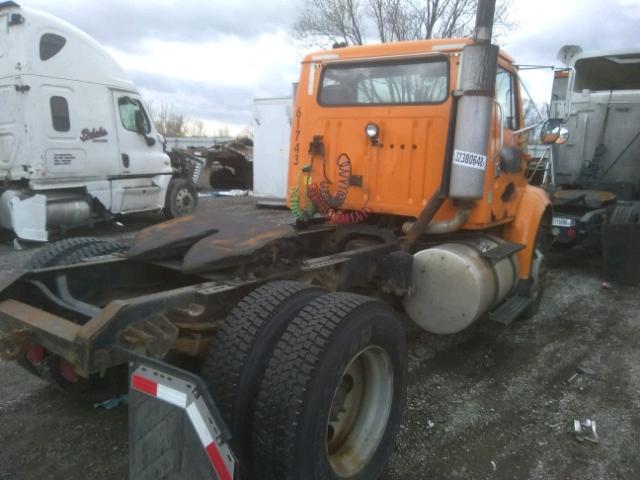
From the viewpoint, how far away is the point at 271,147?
45.8ft

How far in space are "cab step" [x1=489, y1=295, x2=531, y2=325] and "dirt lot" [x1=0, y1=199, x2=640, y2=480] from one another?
35 cm

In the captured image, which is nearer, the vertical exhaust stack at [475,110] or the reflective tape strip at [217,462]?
the reflective tape strip at [217,462]

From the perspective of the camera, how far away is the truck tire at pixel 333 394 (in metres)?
2.05

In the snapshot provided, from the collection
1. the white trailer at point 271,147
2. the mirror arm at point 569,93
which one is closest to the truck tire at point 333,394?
the mirror arm at point 569,93

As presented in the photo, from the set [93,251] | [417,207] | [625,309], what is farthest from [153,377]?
[625,309]

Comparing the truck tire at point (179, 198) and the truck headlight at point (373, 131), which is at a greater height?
the truck headlight at point (373, 131)

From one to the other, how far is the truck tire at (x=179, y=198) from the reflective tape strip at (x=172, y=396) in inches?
363

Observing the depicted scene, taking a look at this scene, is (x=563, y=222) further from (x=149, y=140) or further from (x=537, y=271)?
(x=149, y=140)

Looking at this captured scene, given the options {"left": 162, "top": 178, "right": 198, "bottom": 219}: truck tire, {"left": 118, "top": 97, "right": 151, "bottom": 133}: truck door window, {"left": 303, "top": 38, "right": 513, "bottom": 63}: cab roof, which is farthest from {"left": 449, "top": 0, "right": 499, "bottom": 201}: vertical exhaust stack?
{"left": 162, "top": 178, "right": 198, "bottom": 219}: truck tire

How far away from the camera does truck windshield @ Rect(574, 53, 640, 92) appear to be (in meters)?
7.85

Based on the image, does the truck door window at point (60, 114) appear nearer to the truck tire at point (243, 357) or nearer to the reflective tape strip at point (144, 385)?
the truck tire at point (243, 357)

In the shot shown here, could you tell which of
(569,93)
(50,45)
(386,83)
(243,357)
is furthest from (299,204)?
(50,45)

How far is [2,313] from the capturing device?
2.35 meters

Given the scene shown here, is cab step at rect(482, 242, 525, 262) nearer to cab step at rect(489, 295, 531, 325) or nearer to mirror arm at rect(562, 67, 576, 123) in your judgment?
cab step at rect(489, 295, 531, 325)
